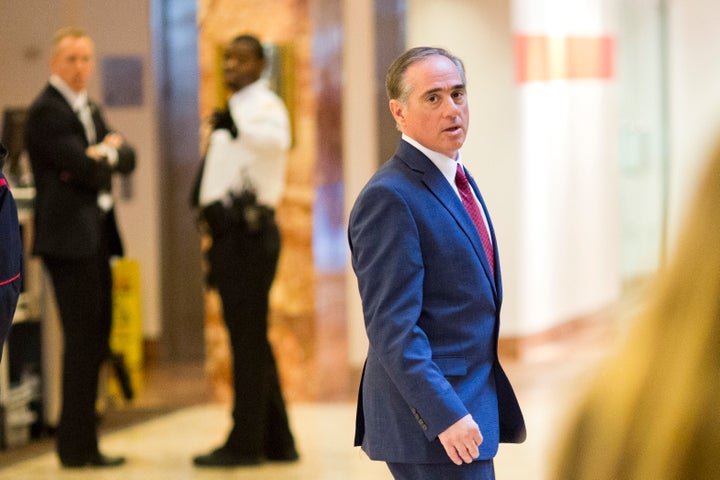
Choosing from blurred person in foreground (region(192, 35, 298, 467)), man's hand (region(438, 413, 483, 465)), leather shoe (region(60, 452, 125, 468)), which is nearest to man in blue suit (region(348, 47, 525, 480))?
man's hand (region(438, 413, 483, 465))

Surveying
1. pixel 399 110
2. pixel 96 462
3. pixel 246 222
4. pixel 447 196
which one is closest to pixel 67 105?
pixel 246 222

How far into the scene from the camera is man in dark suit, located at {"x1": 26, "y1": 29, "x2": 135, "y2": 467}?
17.0 feet

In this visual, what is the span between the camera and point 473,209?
246 cm

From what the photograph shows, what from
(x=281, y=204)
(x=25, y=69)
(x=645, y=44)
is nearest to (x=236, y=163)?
(x=281, y=204)

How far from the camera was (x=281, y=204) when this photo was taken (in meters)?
Answer: 6.83

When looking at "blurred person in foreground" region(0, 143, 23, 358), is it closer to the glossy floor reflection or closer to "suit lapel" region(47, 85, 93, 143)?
the glossy floor reflection

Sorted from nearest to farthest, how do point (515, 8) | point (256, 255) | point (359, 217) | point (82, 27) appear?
point (359, 217) < point (256, 255) < point (82, 27) < point (515, 8)

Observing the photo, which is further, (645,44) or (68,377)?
(645,44)

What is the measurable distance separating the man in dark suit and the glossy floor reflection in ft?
0.80

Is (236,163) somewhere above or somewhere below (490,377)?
above

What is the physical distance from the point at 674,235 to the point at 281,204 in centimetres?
600

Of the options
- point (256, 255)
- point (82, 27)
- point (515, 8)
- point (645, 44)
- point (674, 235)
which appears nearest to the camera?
point (674, 235)

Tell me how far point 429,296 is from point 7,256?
93 centimetres

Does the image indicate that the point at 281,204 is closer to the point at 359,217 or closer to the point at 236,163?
the point at 236,163
